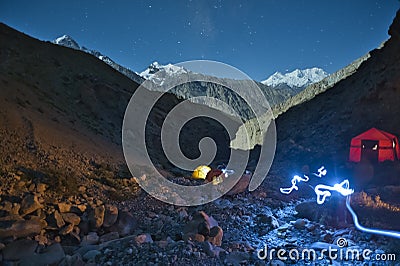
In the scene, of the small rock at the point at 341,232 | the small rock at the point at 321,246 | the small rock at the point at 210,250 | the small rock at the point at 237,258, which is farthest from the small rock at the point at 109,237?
the small rock at the point at 341,232

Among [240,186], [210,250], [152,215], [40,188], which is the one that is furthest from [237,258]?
[240,186]

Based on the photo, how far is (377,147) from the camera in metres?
16.0

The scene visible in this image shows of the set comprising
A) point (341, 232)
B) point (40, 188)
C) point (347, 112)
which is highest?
point (347, 112)

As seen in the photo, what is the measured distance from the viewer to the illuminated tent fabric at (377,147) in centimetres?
1576

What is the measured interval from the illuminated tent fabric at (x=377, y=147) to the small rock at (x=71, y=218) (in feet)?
56.7

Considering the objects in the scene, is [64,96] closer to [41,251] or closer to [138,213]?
[138,213]

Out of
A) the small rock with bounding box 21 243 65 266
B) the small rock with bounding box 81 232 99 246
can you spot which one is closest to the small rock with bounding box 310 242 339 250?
the small rock with bounding box 81 232 99 246

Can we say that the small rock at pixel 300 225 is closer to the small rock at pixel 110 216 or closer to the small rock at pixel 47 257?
the small rock at pixel 110 216

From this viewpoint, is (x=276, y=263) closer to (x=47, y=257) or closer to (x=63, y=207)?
(x=47, y=257)

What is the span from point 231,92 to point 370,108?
6733cm

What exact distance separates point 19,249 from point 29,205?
143cm

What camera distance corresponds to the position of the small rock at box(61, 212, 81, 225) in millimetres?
5484

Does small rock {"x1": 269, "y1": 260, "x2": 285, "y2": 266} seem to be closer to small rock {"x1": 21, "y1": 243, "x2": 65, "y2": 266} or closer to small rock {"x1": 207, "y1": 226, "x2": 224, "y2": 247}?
small rock {"x1": 207, "y1": 226, "x2": 224, "y2": 247}

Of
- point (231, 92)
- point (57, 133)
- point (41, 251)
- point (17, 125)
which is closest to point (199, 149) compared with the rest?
point (57, 133)
